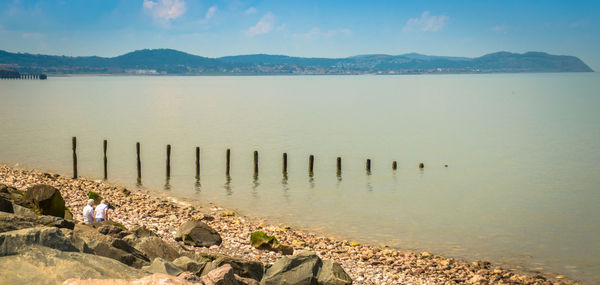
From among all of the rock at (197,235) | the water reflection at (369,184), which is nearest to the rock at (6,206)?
the rock at (197,235)

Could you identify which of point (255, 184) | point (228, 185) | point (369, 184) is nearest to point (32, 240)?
point (228, 185)

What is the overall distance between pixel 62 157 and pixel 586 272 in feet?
129

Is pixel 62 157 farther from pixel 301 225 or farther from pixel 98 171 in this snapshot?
pixel 301 225

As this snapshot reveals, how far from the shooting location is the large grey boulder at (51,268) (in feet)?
28.4

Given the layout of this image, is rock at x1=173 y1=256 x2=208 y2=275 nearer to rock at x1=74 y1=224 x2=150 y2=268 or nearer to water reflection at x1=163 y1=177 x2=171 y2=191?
rock at x1=74 y1=224 x2=150 y2=268

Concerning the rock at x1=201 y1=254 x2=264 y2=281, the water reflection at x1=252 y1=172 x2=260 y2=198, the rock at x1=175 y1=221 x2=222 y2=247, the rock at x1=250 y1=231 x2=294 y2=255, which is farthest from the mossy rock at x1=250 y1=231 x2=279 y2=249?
the water reflection at x1=252 y1=172 x2=260 y2=198

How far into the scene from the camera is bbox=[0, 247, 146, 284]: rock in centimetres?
866

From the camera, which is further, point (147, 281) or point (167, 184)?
point (167, 184)

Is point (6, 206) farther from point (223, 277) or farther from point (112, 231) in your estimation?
point (223, 277)

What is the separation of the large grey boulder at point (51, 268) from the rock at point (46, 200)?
10.0 m

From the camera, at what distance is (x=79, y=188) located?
30781mm

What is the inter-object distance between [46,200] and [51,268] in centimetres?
1099

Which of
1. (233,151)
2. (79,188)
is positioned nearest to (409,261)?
(79,188)

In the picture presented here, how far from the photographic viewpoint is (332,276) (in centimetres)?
1405
